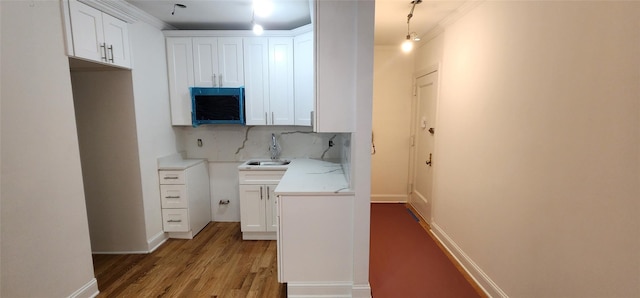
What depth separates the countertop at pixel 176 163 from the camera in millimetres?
2916

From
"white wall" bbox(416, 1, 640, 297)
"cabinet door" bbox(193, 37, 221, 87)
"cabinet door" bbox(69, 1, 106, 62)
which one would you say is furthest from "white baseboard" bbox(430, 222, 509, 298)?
"cabinet door" bbox(69, 1, 106, 62)

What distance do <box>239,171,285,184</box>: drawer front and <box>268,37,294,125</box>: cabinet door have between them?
2.11ft

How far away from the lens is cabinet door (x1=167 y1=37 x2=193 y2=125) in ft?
9.98

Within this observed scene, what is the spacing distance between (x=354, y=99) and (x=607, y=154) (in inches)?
52.5

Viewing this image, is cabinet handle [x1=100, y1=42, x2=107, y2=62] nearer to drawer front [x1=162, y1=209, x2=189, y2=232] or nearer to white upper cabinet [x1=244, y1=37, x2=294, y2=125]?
white upper cabinet [x1=244, y1=37, x2=294, y2=125]

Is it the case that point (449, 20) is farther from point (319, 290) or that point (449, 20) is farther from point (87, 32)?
point (87, 32)

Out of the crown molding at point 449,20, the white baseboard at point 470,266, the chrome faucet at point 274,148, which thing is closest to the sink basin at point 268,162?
the chrome faucet at point 274,148

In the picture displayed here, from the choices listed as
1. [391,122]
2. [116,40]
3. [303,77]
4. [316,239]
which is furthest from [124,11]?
[391,122]

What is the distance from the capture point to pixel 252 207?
3027 millimetres

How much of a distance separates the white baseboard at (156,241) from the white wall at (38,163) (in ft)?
2.43

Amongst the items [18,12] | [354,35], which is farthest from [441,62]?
[18,12]

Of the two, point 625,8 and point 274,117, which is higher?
point 625,8

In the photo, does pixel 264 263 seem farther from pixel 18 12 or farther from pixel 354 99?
pixel 18 12

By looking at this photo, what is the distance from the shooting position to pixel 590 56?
1266 millimetres
